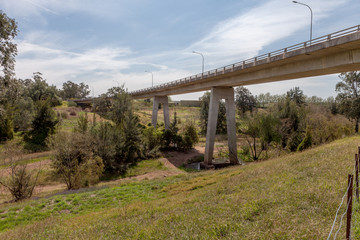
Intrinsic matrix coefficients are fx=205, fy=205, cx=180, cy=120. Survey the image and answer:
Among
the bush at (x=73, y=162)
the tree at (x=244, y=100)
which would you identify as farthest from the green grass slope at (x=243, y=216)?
the tree at (x=244, y=100)

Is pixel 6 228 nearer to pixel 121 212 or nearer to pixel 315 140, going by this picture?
pixel 121 212

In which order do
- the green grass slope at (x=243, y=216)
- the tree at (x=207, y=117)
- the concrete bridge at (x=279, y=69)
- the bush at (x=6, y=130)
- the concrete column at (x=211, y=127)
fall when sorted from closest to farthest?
the green grass slope at (x=243, y=216) → the concrete bridge at (x=279, y=69) → the concrete column at (x=211, y=127) → the bush at (x=6, y=130) → the tree at (x=207, y=117)

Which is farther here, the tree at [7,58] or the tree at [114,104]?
Result: the tree at [114,104]

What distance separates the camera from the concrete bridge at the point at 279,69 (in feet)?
45.2

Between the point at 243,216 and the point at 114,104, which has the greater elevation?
the point at 114,104

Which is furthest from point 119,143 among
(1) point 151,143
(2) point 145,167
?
(1) point 151,143

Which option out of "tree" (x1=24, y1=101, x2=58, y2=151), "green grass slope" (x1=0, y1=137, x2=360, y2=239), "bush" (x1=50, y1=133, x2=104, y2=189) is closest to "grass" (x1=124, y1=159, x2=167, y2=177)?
"bush" (x1=50, y1=133, x2=104, y2=189)

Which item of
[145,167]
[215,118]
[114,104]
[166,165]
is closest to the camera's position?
[145,167]

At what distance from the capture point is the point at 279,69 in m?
19.6

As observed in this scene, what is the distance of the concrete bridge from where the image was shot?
13.8 metres

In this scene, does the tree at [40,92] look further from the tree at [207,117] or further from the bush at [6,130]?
the tree at [207,117]

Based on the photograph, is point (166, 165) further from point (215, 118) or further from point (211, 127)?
point (215, 118)

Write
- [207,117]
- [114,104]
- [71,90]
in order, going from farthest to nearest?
[71,90]
[207,117]
[114,104]

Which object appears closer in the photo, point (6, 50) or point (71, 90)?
point (6, 50)
